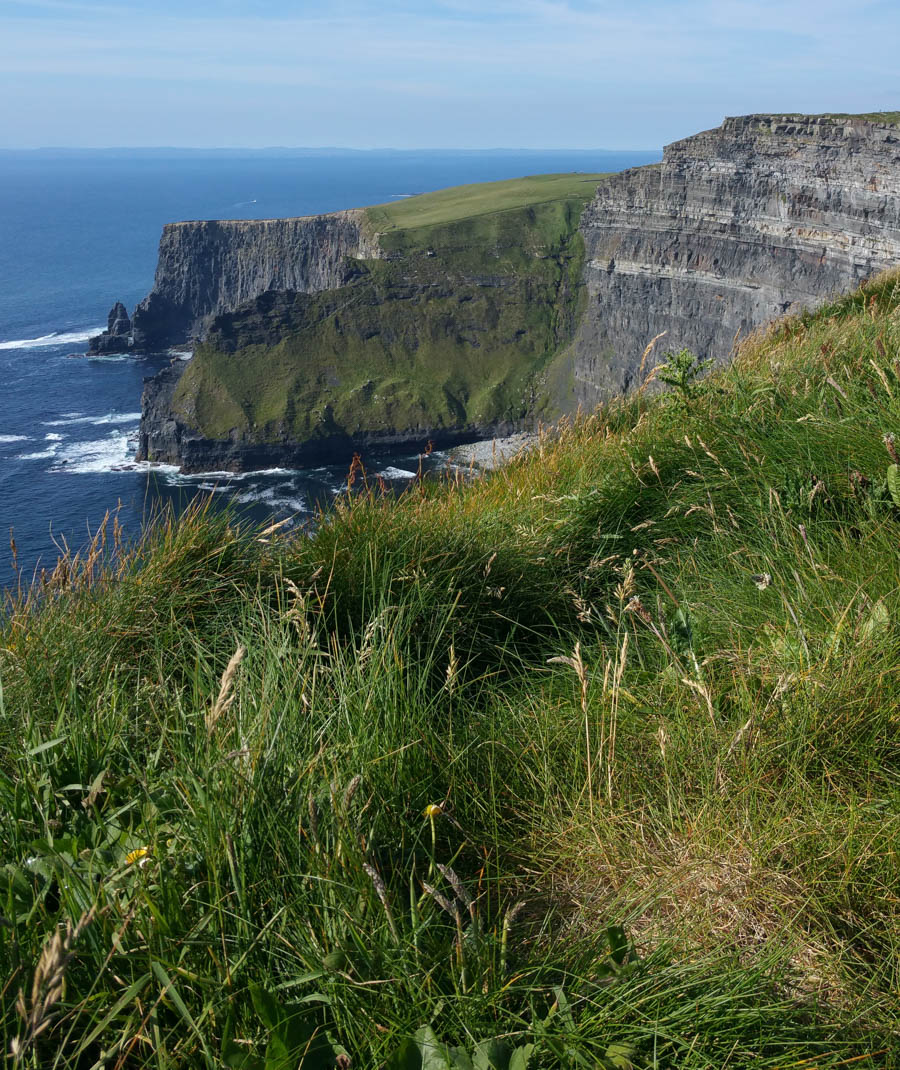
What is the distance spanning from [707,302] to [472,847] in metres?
115

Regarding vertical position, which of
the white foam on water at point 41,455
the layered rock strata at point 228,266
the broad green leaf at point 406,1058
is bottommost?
the white foam on water at point 41,455

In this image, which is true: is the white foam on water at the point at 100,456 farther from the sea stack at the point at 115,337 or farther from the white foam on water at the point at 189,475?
the sea stack at the point at 115,337

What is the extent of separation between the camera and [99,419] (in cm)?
11712

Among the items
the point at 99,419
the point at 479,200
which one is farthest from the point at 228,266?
the point at 99,419

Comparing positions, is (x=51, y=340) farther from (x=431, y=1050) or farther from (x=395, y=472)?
(x=431, y=1050)

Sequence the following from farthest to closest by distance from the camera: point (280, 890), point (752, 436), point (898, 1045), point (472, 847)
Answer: point (752, 436)
point (472, 847)
point (280, 890)
point (898, 1045)

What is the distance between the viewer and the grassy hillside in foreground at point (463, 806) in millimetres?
1926

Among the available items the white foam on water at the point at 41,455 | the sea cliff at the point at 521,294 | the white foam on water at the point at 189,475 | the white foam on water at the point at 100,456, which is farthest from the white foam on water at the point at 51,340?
the white foam on water at the point at 41,455

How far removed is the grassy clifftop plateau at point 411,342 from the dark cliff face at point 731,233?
11.0 meters

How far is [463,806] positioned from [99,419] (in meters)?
125

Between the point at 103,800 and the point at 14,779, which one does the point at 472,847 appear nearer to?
the point at 103,800

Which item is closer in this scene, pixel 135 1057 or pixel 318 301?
pixel 135 1057

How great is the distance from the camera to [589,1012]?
195 centimetres

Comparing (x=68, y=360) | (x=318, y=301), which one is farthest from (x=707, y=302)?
(x=68, y=360)
